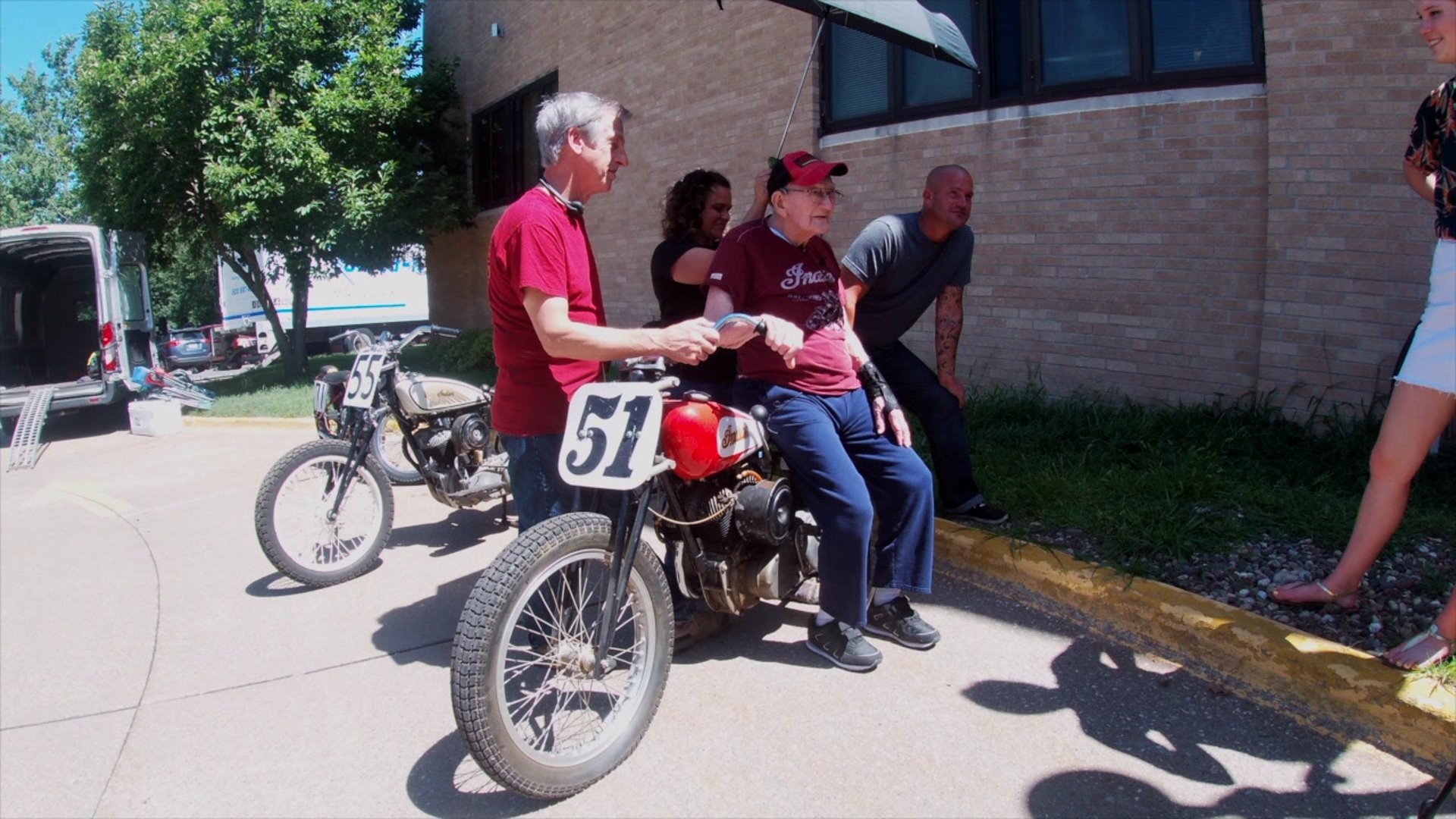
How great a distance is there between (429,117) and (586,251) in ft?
41.4

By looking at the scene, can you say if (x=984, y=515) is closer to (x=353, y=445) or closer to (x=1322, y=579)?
(x=1322, y=579)

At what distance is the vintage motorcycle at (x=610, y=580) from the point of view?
8.48ft

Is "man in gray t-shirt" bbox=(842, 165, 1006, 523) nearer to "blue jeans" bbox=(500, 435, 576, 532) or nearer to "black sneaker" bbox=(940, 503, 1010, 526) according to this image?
"black sneaker" bbox=(940, 503, 1010, 526)

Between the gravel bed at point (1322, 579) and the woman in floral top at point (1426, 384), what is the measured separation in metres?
0.11

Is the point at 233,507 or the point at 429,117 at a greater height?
the point at 429,117

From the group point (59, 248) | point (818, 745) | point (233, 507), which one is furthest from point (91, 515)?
point (59, 248)

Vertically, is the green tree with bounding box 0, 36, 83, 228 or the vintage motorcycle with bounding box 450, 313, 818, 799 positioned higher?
the green tree with bounding box 0, 36, 83, 228

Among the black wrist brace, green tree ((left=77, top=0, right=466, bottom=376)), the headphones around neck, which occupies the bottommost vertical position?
the black wrist brace

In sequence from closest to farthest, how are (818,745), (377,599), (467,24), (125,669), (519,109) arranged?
1. (818,745)
2. (125,669)
3. (377,599)
4. (519,109)
5. (467,24)

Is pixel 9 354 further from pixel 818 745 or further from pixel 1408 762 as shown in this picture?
pixel 1408 762

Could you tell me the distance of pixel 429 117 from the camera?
14641mm

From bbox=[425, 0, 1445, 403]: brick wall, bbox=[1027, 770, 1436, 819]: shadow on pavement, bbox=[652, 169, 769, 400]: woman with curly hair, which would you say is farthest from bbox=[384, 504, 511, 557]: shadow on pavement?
bbox=[425, 0, 1445, 403]: brick wall

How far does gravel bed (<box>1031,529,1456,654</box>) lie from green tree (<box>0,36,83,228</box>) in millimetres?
38463

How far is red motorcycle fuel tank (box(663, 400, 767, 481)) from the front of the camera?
3.09m
